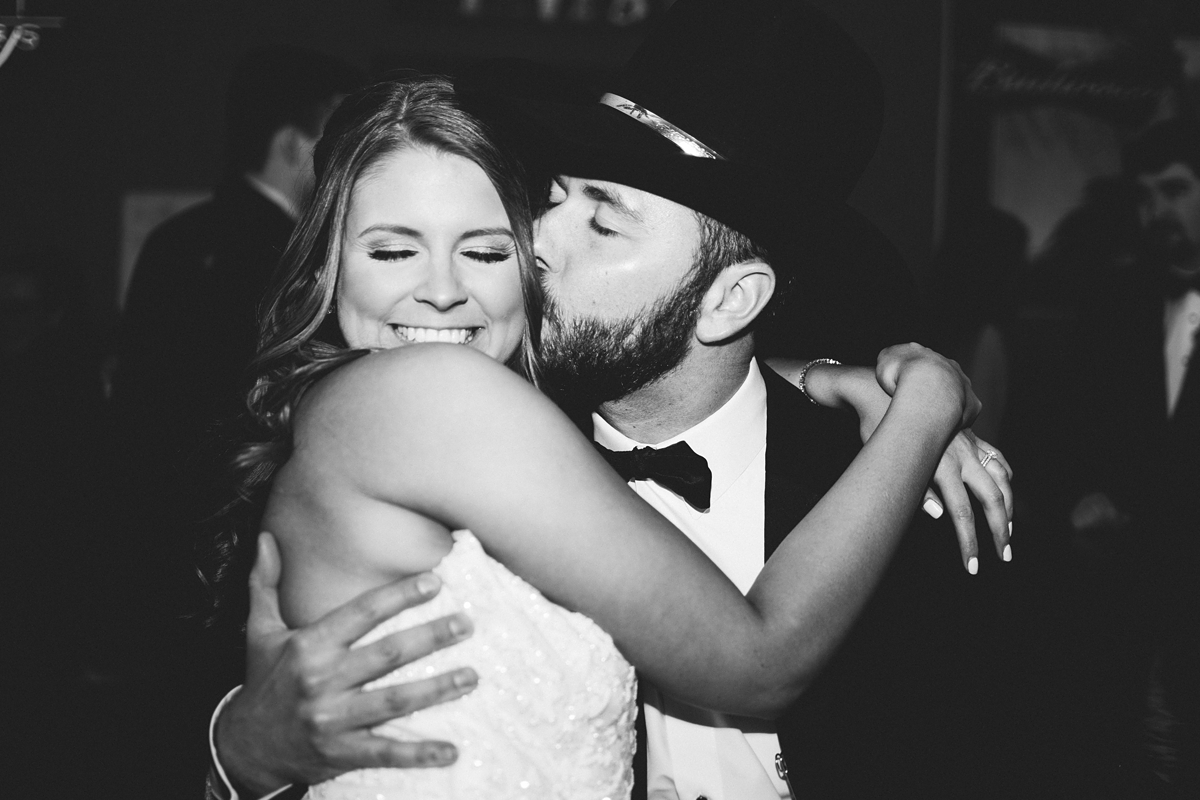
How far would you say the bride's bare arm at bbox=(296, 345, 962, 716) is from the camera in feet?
4.28

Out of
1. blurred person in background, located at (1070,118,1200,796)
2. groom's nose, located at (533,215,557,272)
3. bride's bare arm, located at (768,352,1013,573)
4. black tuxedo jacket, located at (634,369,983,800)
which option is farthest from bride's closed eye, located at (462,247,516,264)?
blurred person in background, located at (1070,118,1200,796)

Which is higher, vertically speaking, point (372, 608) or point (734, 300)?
point (734, 300)

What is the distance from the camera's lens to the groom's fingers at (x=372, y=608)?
1.32m

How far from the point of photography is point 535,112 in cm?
171

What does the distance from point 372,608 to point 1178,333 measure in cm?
401

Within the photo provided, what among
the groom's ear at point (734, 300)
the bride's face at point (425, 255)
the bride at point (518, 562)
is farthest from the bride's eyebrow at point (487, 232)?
the groom's ear at point (734, 300)

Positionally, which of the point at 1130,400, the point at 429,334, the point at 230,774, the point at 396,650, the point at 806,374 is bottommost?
the point at 230,774

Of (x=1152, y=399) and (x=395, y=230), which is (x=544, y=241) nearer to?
(x=395, y=230)

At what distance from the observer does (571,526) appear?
51.4 inches

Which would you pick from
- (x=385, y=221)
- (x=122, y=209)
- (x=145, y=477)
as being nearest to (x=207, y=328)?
(x=145, y=477)

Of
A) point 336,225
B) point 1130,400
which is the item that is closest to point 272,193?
point 336,225

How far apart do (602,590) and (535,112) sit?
2.82 ft

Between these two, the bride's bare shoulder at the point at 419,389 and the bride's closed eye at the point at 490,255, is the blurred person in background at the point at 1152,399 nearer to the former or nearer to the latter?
the bride's closed eye at the point at 490,255

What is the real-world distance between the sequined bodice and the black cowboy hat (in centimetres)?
78
